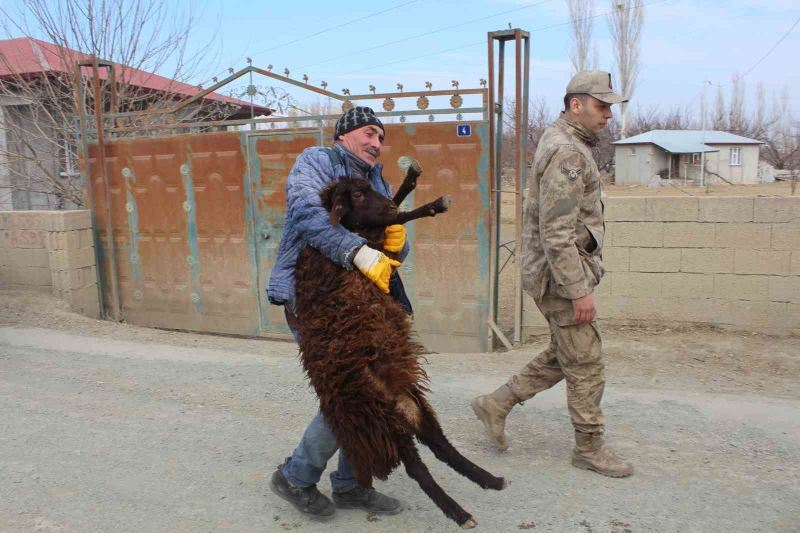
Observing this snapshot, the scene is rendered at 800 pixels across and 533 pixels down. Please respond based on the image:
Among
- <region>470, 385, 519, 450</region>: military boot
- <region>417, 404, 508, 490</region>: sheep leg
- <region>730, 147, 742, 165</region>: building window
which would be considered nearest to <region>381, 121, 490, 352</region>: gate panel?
<region>470, 385, 519, 450</region>: military boot

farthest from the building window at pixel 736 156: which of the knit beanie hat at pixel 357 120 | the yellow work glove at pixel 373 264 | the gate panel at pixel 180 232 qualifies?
the yellow work glove at pixel 373 264

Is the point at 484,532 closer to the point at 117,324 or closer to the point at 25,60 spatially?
the point at 117,324

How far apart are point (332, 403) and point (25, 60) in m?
12.5

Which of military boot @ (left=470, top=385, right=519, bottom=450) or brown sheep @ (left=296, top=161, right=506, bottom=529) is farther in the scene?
military boot @ (left=470, top=385, right=519, bottom=450)

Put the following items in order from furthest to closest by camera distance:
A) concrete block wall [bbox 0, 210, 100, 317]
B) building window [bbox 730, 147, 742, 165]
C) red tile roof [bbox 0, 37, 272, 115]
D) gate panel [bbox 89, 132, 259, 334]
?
building window [bbox 730, 147, 742, 165], red tile roof [bbox 0, 37, 272, 115], concrete block wall [bbox 0, 210, 100, 317], gate panel [bbox 89, 132, 259, 334]

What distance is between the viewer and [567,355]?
133 inches

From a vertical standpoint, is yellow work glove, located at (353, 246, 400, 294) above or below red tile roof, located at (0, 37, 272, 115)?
below

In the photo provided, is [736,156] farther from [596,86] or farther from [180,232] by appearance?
[596,86]

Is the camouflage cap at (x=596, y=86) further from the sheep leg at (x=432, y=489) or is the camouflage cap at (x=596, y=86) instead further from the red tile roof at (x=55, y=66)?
the red tile roof at (x=55, y=66)

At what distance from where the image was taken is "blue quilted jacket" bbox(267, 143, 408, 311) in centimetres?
267

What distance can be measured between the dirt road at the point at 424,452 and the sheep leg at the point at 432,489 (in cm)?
41

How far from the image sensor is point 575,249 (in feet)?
10.6

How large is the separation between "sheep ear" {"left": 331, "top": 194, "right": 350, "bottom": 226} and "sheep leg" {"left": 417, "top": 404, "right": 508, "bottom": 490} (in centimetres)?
89

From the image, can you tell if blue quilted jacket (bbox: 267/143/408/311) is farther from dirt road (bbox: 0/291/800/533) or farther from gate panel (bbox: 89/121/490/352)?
gate panel (bbox: 89/121/490/352)
